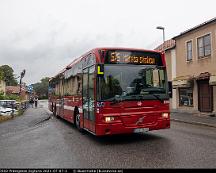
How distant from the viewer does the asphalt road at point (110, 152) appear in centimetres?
674

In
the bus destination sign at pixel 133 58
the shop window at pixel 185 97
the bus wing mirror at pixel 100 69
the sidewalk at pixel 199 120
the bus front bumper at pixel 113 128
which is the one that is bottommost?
the sidewalk at pixel 199 120

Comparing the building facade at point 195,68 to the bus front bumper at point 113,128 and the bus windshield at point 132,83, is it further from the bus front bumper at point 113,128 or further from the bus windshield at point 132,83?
the bus front bumper at point 113,128

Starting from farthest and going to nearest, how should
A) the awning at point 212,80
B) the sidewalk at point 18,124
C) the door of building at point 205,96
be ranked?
1. the door of building at point 205,96
2. the awning at point 212,80
3. the sidewalk at point 18,124

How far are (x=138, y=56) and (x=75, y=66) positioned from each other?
3.99 m

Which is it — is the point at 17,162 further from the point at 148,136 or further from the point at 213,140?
the point at 213,140

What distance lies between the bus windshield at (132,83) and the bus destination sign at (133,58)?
0.54 feet

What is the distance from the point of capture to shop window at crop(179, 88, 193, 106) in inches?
930

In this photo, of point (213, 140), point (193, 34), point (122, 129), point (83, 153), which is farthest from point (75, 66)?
point (193, 34)

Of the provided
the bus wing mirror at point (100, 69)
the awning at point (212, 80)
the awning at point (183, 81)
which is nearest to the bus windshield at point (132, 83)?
the bus wing mirror at point (100, 69)

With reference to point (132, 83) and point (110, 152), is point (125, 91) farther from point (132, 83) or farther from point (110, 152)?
point (110, 152)

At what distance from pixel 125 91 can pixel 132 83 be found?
0.35 meters

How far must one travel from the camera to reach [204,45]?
21.8 metres

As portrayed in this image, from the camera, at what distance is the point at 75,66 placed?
12977mm

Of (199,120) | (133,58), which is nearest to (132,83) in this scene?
(133,58)
